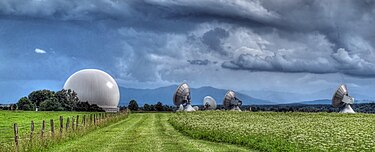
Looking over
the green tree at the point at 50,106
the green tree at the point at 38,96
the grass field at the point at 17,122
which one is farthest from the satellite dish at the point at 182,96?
the grass field at the point at 17,122

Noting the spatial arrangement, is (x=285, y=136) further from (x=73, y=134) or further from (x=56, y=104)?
(x=56, y=104)

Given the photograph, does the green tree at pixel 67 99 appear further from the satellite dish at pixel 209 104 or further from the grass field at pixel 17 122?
the satellite dish at pixel 209 104

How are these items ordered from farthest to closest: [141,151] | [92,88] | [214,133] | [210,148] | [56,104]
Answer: [92,88] < [56,104] < [214,133] < [210,148] < [141,151]

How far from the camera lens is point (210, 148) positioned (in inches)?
1111

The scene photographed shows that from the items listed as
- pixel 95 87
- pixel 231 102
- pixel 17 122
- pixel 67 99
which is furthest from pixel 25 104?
pixel 17 122

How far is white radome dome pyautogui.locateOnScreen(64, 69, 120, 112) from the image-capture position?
127m

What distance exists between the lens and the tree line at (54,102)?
386ft

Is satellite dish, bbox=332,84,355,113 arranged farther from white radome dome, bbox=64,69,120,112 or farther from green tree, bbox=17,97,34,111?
green tree, bbox=17,97,34,111

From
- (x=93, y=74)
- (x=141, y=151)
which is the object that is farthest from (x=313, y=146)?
(x=93, y=74)

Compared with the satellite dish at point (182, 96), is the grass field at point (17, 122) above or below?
below

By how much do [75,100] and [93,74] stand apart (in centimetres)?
1080

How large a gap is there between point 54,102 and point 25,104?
625 centimetres

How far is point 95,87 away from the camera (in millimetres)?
127688

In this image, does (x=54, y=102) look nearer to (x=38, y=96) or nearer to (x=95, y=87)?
(x=38, y=96)
